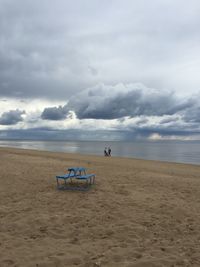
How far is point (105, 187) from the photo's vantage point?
1070cm

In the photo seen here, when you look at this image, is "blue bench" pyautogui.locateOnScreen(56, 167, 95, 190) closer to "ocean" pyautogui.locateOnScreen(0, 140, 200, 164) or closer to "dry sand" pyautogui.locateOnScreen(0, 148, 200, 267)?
"dry sand" pyautogui.locateOnScreen(0, 148, 200, 267)

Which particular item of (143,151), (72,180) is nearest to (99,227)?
(72,180)

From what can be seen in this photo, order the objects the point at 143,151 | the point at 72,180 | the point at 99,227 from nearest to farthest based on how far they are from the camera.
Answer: the point at 99,227 → the point at 72,180 → the point at 143,151

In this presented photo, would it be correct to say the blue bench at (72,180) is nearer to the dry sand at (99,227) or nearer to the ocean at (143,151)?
the dry sand at (99,227)

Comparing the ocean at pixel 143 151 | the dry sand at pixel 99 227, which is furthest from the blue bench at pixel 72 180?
the ocean at pixel 143 151

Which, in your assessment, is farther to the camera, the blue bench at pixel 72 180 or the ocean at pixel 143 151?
the ocean at pixel 143 151

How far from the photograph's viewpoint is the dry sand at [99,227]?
15.0 feet

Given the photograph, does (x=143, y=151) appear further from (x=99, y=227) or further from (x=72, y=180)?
(x=99, y=227)

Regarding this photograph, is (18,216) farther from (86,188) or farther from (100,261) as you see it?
(86,188)

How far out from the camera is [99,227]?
19.9 ft

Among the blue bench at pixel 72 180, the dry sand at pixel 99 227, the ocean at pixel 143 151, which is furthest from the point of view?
the ocean at pixel 143 151

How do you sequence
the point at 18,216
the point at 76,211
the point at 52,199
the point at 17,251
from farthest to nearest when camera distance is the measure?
the point at 52,199
the point at 76,211
the point at 18,216
the point at 17,251

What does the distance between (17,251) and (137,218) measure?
121 inches

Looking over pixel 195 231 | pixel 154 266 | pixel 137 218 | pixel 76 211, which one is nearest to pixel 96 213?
pixel 76 211
